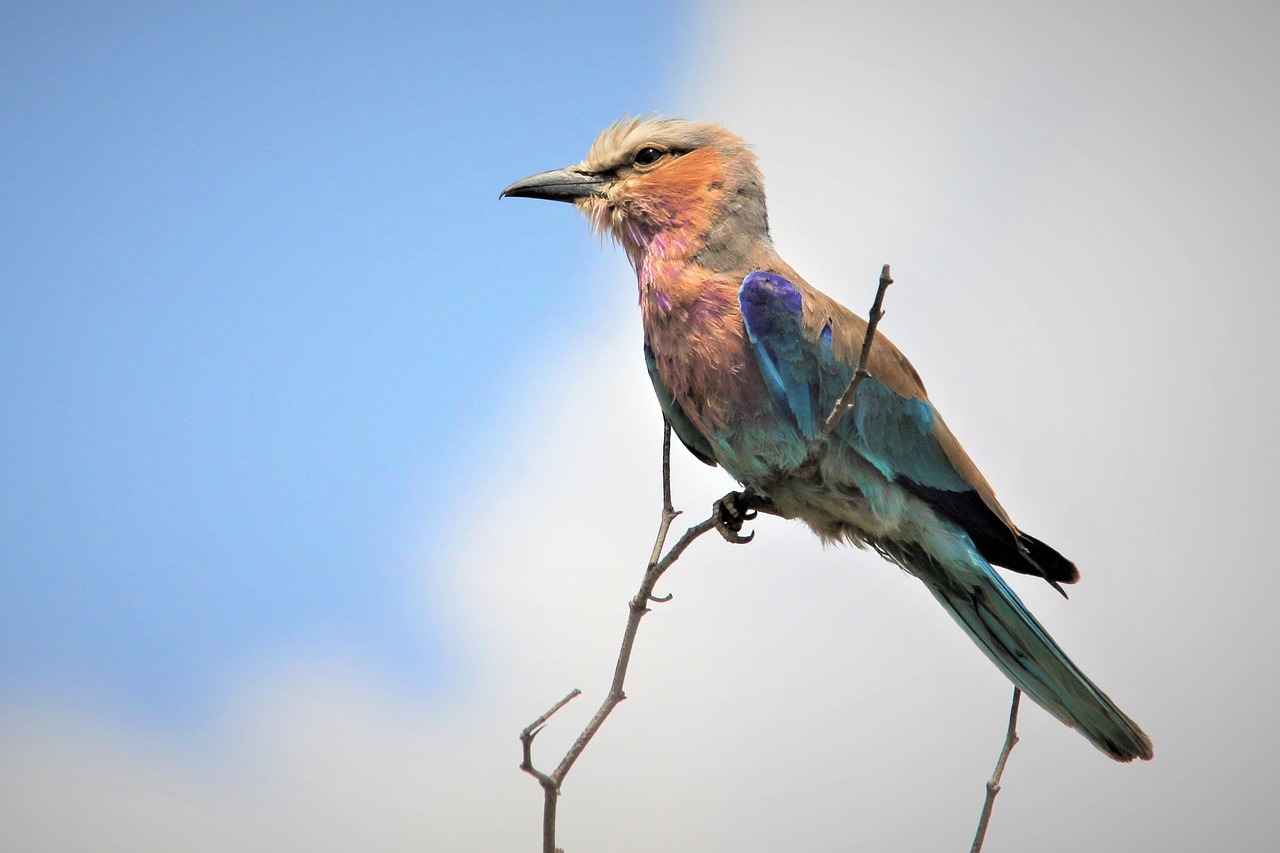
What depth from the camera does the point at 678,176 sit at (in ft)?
10.2

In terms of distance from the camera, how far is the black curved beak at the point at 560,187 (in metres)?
3.21

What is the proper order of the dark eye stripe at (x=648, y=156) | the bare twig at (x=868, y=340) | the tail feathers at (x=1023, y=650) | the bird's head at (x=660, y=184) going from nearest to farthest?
the bare twig at (x=868, y=340)
the tail feathers at (x=1023, y=650)
the bird's head at (x=660, y=184)
the dark eye stripe at (x=648, y=156)

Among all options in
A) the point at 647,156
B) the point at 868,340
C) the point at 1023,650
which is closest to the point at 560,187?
the point at 647,156

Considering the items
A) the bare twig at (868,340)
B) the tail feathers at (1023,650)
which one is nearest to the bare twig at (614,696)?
Result: the bare twig at (868,340)

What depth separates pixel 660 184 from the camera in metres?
3.10

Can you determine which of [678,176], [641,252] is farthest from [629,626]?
[678,176]

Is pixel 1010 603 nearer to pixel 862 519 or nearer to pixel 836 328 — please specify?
pixel 862 519

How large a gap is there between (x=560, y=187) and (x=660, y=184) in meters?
0.32

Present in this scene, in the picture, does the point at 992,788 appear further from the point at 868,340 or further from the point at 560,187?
the point at 560,187

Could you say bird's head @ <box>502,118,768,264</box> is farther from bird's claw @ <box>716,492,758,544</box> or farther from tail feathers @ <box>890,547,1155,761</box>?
tail feathers @ <box>890,547,1155,761</box>

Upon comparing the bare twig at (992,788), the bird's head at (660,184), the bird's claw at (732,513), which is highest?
the bird's head at (660,184)

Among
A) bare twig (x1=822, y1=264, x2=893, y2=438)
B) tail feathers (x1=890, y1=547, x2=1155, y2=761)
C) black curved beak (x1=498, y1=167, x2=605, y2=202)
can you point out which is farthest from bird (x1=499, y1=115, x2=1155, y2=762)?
bare twig (x1=822, y1=264, x2=893, y2=438)

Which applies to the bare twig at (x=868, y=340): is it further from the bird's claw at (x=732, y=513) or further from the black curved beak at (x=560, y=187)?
the black curved beak at (x=560, y=187)

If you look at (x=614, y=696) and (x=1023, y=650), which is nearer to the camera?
(x=614, y=696)
